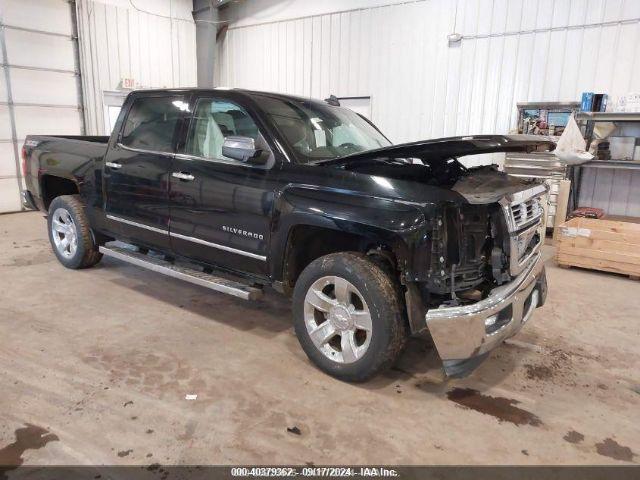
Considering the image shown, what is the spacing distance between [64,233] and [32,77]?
530 cm

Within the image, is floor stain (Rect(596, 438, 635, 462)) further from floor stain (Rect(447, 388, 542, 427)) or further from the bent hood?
the bent hood

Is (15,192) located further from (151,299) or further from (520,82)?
(520,82)

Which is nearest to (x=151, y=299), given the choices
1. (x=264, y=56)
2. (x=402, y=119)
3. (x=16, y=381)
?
(x=16, y=381)

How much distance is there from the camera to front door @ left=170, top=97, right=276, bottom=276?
3180 mm

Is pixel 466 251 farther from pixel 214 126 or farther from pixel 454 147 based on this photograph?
pixel 214 126

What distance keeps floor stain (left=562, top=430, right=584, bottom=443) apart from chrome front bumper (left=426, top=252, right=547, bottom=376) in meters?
0.55

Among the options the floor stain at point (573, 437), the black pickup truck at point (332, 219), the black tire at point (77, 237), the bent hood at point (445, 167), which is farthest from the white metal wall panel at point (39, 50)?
the floor stain at point (573, 437)

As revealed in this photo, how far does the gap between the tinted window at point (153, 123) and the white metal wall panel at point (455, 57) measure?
5456 mm

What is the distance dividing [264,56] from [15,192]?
5558mm

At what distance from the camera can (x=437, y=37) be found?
8000 mm

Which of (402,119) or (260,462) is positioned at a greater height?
(402,119)

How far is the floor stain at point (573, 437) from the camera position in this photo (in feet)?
7.97

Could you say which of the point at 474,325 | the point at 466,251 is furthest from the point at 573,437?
the point at 466,251

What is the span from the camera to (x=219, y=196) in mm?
3355
